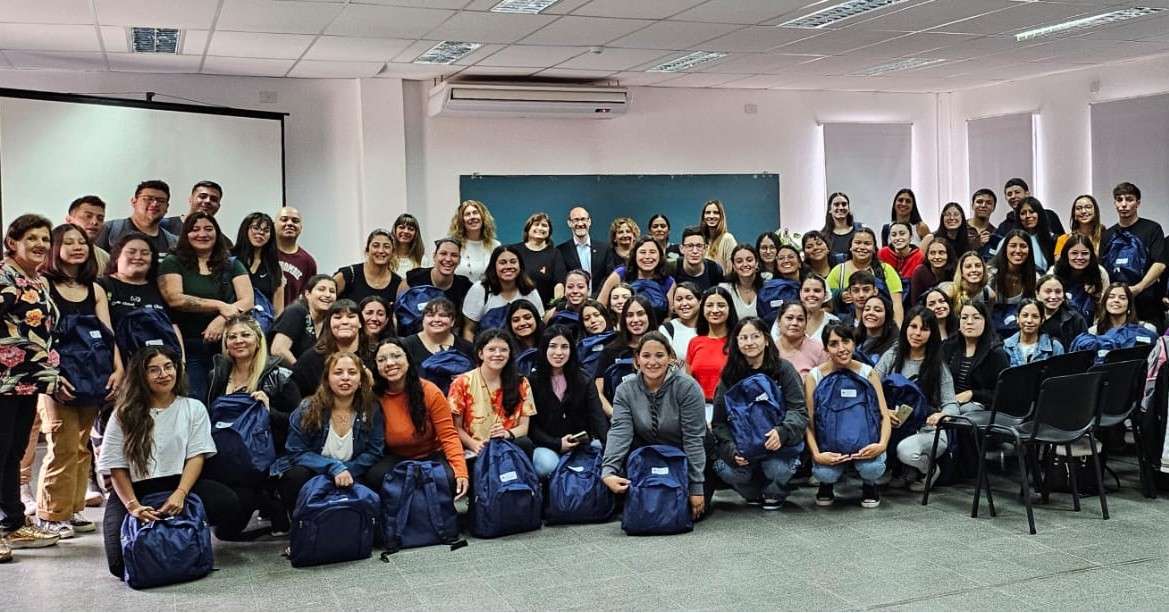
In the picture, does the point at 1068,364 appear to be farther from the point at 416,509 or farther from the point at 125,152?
the point at 125,152

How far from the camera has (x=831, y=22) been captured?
24.2 feet

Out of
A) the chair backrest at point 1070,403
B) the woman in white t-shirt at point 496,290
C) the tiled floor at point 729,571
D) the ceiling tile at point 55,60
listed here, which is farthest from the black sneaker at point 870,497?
the ceiling tile at point 55,60

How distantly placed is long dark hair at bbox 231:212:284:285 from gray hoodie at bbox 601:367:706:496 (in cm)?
205

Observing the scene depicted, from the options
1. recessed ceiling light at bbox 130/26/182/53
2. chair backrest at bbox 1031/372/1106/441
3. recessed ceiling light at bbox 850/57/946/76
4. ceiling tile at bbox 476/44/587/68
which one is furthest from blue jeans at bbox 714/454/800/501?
recessed ceiling light at bbox 850/57/946/76

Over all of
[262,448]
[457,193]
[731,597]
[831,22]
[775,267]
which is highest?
[831,22]

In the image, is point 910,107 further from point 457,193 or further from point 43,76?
point 43,76

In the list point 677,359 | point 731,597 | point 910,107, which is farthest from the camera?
point 910,107

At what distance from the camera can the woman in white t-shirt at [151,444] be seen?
171 inches

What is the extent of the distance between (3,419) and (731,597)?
3.11 meters

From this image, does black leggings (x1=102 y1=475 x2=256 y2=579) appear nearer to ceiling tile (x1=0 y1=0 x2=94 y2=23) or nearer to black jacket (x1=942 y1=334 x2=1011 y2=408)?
ceiling tile (x1=0 y1=0 x2=94 y2=23)

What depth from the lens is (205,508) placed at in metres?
4.64

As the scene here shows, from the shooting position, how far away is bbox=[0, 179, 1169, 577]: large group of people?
4.63 meters

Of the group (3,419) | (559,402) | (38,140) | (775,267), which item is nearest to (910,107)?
(775,267)

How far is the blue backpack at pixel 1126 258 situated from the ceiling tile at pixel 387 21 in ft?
14.9
